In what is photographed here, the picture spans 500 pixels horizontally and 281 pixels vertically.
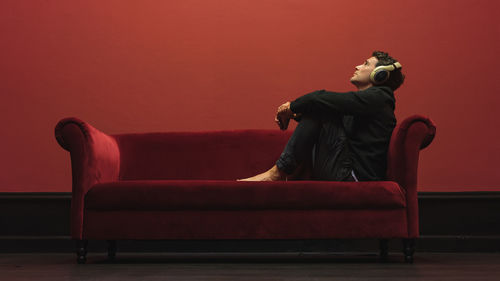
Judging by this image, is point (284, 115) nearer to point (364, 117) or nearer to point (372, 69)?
point (364, 117)

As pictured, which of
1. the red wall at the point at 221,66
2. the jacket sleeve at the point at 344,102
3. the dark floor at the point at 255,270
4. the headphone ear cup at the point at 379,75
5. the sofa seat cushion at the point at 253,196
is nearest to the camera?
the dark floor at the point at 255,270

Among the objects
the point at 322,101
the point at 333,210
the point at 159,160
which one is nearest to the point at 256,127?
the point at 159,160

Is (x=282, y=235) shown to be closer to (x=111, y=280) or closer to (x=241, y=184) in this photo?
(x=241, y=184)

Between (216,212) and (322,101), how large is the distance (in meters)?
0.73

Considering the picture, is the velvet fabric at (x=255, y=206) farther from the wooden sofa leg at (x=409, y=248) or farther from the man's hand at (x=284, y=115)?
the man's hand at (x=284, y=115)

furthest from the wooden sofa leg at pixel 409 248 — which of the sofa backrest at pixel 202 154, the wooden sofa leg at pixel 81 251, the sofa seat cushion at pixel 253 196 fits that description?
the wooden sofa leg at pixel 81 251

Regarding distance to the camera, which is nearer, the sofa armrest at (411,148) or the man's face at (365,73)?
the sofa armrest at (411,148)

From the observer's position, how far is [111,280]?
1.77 m

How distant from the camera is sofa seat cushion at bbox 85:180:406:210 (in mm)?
2291

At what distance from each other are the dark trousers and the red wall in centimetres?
76

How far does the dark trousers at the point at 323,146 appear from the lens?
2523 mm

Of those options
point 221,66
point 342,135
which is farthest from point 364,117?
point 221,66

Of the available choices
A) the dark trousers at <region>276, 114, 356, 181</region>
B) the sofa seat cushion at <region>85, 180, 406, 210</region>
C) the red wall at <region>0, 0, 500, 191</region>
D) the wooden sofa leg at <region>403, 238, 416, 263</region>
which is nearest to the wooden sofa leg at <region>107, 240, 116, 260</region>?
the sofa seat cushion at <region>85, 180, 406, 210</region>

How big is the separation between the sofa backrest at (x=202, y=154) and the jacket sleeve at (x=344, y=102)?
0.48 meters
